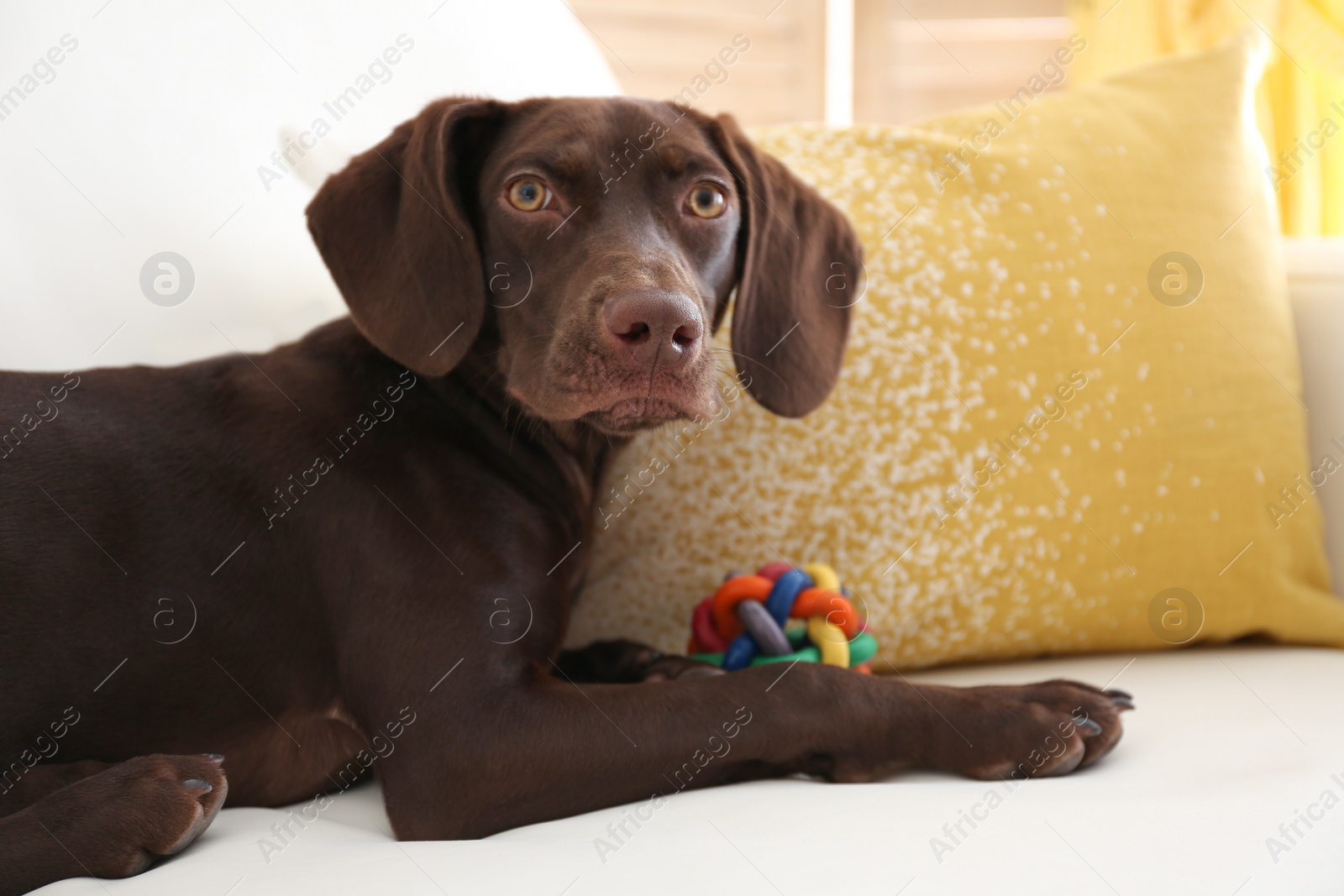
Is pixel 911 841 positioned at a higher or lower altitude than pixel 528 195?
lower

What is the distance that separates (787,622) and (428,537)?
0.59 meters

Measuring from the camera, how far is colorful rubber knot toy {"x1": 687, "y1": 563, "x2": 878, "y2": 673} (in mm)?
1684

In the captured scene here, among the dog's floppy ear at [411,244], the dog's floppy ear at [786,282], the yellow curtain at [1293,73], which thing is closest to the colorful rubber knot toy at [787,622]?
the dog's floppy ear at [786,282]

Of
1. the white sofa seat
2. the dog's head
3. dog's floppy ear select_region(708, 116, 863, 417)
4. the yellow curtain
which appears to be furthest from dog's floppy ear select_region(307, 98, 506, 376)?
the yellow curtain

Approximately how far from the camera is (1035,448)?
1.92 m

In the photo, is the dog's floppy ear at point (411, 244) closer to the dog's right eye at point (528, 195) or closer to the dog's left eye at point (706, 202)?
the dog's right eye at point (528, 195)

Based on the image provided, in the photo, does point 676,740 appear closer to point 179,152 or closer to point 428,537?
point 428,537

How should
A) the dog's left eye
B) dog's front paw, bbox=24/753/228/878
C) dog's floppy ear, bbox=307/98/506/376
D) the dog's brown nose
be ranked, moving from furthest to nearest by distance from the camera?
the dog's left eye
dog's floppy ear, bbox=307/98/506/376
the dog's brown nose
dog's front paw, bbox=24/753/228/878

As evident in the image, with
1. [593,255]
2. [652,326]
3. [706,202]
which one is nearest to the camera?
[652,326]

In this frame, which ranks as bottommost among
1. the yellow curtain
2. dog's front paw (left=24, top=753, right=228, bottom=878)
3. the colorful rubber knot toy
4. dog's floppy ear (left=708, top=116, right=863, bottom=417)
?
the yellow curtain

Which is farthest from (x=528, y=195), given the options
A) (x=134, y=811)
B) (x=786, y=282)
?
(x=134, y=811)

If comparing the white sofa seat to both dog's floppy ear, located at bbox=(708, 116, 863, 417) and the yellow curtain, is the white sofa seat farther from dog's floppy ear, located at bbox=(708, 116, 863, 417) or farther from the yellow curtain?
the yellow curtain

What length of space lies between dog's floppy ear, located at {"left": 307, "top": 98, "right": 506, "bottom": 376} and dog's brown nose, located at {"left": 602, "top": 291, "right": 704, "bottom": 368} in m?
0.29

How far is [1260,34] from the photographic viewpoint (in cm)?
232
